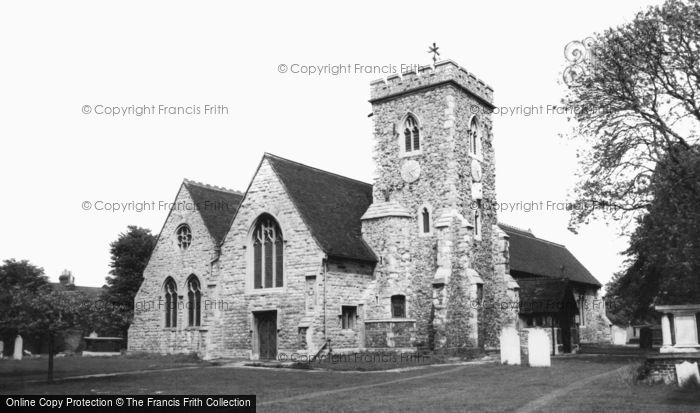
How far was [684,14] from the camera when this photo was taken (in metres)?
25.5

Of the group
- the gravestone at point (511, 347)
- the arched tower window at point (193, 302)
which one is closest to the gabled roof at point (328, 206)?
the gravestone at point (511, 347)

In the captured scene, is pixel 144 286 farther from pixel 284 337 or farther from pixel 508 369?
pixel 508 369

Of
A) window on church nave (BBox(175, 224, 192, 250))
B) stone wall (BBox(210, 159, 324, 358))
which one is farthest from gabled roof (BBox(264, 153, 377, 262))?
window on church nave (BBox(175, 224, 192, 250))

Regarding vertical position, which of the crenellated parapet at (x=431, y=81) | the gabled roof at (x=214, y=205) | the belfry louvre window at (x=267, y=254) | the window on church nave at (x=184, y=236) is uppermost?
the crenellated parapet at (x=431, y=81)

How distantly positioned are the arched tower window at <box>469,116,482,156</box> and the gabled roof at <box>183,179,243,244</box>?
13.8 metres

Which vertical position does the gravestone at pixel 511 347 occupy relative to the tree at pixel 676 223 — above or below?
below

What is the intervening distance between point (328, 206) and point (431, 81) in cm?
823

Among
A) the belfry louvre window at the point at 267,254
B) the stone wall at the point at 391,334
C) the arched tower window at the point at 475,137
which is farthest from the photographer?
the arched tower window at the point at 475,137

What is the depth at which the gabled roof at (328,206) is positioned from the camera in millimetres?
31828

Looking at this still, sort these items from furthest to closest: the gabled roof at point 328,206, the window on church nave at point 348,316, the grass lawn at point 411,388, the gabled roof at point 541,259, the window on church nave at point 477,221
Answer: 1. the gabled roof at point 541,259
2. the window on church nave at point 477,221
3. the gabled roof at point 328,206
4. the window on church nave at point 348,316
5. the grass lawn at point 411,388

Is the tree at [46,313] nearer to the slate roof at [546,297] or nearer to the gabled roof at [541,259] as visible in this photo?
the slate roof at [546,297]

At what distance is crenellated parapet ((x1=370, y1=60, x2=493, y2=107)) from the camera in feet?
113

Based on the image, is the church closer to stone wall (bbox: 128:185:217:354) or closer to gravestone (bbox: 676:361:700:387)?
Result: stone wall (bbox: 128:185:217:354)

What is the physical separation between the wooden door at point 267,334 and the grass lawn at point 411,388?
249 inches
